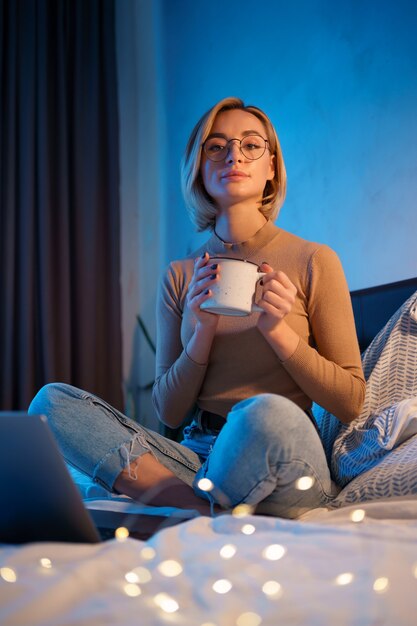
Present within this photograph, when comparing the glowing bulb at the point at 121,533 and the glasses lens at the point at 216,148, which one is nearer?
the glowing bulb at the point at 121,533

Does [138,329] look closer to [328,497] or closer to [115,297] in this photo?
[115,297]

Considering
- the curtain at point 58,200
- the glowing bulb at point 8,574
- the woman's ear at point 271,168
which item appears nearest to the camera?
the glowing bulb at point 8,574

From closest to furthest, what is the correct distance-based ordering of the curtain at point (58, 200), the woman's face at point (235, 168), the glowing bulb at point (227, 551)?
the glowing bulb at point (227, 551)
the woman's face at point (235, 168)
the curtain at point (58, 200)

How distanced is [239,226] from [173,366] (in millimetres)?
401

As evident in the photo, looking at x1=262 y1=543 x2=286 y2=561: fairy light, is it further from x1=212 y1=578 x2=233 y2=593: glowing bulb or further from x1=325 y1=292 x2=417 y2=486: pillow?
x1=325 y1=292 x2=417 y2=486: pillow

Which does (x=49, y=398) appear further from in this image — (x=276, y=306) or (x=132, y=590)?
(x=132, y=590)

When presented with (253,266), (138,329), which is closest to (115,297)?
(138,329)

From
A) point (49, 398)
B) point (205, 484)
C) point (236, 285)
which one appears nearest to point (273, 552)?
point (205, 484)

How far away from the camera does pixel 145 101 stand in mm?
3301

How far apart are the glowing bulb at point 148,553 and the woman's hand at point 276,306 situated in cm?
57

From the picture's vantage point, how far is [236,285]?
4.19 ft

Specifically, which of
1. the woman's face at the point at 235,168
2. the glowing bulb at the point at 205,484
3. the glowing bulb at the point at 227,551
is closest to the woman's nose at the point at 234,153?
the woman's face at the point at 235,168

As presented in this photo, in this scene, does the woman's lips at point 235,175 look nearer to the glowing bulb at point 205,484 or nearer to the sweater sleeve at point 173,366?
the sweater sleeve at point 173,366

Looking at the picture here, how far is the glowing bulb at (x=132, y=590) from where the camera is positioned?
0.70m
